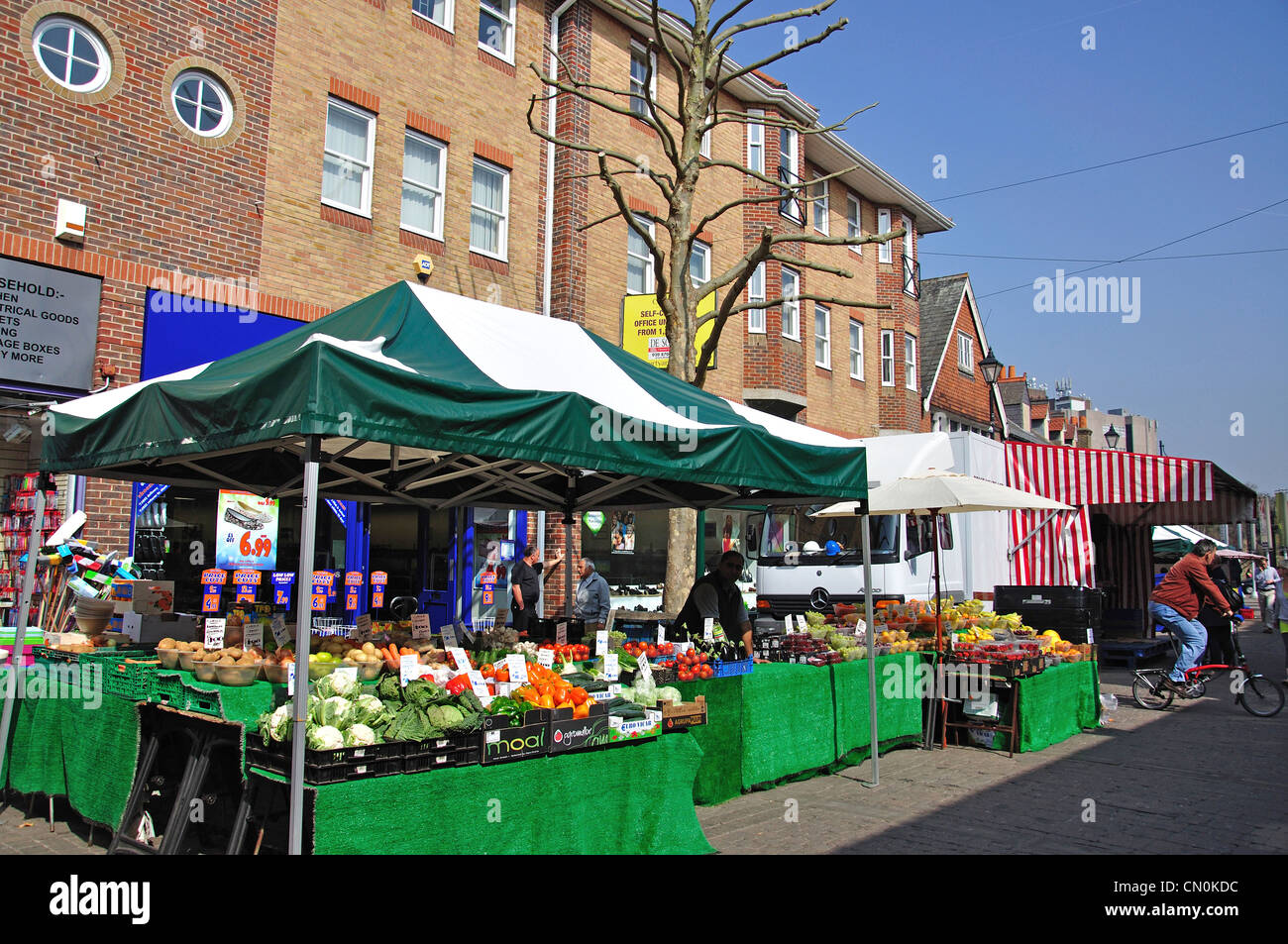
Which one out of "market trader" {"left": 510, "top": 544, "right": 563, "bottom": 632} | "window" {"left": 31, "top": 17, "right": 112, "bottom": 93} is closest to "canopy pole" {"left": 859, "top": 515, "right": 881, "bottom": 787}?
"market trader" {"left": 510, "top": 544, "right": 563, "bottom": 632}

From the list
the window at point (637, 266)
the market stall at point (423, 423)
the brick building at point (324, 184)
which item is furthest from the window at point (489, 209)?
the market stall at point (423, 423)

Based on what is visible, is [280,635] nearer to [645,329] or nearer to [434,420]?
[434,420]

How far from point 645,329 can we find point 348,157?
538cm

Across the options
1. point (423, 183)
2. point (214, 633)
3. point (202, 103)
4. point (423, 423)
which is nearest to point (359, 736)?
point (423, 423)

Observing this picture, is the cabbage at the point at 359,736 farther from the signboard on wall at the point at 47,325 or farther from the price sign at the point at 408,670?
the signboard on wall at the point at 47,325

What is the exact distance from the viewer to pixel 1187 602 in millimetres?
11828

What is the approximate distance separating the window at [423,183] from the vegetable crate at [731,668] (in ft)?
30.9

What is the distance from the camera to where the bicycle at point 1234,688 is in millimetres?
11477

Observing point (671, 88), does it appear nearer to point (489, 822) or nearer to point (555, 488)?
point (555, 488)

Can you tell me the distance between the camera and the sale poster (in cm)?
1175

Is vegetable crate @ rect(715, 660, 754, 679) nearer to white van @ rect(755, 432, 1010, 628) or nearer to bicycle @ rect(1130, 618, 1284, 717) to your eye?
white van @ rect(755, 432, 1010, 628)

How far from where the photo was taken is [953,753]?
9.46m

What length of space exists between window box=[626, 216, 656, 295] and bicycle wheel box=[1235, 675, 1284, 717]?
11.5 metres
